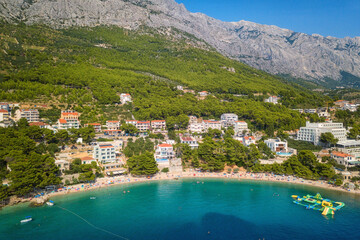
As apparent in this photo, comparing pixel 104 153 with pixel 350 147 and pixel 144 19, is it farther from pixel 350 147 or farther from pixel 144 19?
pixel 144 19

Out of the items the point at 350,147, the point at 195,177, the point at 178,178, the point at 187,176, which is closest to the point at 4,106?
the point at 178,178

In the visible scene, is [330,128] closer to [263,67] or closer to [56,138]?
[56,138]

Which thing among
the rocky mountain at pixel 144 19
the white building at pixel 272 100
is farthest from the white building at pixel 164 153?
the rocky mountain at pixel 144 19

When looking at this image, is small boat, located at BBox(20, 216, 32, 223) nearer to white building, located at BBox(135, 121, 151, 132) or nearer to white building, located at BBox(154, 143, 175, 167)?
white building, located at BBox(154, 143, 175, 167)

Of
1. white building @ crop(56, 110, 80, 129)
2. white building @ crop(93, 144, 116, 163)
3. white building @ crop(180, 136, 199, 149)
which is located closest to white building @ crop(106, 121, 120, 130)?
white building @ crop(56, 110, 80, 129)

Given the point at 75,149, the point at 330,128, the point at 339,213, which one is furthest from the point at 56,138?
the point at 330,128

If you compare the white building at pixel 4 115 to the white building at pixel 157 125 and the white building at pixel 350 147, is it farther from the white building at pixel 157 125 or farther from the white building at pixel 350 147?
the white building at pixel 350 147
